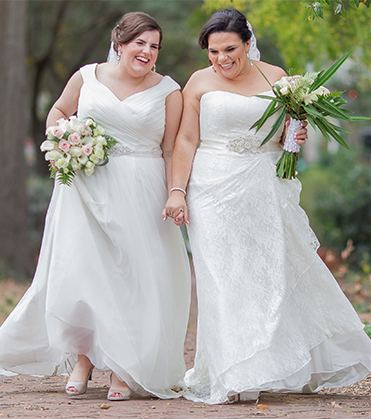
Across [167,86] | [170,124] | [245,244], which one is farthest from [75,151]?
[245,244]

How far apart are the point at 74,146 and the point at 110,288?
968 millimetres

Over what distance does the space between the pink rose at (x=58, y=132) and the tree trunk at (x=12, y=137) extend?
7.21 metres

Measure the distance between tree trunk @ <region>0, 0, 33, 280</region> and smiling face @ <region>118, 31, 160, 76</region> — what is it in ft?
23.7

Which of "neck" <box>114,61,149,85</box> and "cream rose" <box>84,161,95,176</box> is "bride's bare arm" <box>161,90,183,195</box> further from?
"cream rose" <box>84,161,95,176</box>

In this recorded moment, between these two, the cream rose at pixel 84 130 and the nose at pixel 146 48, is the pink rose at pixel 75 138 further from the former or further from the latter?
the nose at pixel 146 48

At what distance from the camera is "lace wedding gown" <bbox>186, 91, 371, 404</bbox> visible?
14.0 feet

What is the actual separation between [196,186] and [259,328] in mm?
1045

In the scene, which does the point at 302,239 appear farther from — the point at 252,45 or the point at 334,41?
the point at 334,41

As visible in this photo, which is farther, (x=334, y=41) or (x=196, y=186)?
(x=334, y=41)

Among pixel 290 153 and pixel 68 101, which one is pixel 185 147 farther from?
pixel 68 101

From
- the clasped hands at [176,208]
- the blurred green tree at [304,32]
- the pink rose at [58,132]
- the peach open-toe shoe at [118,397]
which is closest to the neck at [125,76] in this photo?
the pink rose at [58,132]

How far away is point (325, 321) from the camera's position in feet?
14.7

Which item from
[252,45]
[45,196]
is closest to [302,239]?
[252,45]

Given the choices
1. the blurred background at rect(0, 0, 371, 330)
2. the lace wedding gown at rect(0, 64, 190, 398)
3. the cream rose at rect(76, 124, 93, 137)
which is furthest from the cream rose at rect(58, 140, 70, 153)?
the blurred background at rect(0, 0, 371, 330)
